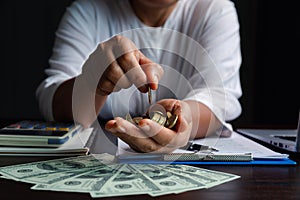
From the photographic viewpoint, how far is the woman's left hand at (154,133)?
591 millimetres

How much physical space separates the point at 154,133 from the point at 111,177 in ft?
0.37

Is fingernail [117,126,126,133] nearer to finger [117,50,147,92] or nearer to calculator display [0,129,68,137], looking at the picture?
finger [117,50,147,92]

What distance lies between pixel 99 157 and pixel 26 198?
21cm

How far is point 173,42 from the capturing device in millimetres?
1343

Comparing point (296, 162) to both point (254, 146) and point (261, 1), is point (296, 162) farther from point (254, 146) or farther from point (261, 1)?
point (261, 1)

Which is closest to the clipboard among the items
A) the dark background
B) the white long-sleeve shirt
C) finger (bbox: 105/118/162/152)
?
finger (bbox: 105/118/162/152)

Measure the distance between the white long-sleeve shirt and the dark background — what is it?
695 mm

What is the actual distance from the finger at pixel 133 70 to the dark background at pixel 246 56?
1.37 metres

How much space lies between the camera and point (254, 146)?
76 cm

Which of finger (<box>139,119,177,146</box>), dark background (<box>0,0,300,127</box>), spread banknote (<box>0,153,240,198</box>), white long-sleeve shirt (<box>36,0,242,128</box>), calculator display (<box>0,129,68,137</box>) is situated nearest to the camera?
spread banknote (<box>0,153,240,198</box>)

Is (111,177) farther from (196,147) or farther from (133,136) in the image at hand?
(196,147)

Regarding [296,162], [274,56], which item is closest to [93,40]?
[296,162]

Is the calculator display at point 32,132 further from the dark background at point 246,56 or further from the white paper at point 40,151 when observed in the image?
the dark background at point 246,56

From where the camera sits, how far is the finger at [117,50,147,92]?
25.3 inches
